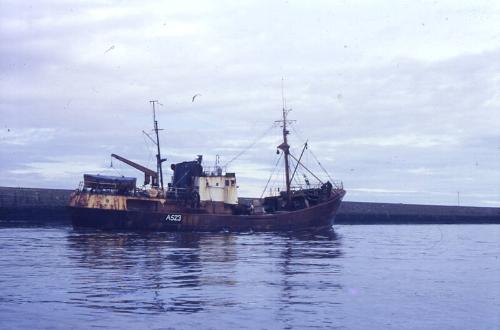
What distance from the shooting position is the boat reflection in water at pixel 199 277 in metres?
19.5

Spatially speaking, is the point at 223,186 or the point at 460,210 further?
the point at 460,210

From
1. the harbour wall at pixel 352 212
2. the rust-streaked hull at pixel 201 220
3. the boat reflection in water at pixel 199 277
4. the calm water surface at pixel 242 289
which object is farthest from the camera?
the harbour wall at pixel 352 212

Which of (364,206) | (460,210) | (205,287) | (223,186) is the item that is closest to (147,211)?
(223,186)

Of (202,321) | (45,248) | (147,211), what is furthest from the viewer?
(147,211)

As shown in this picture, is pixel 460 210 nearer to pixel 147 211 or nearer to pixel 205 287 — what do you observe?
pixel 147 211

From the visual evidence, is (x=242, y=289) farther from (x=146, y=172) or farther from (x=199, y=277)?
(x=146, y=172)

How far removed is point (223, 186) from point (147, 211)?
26.9 ft

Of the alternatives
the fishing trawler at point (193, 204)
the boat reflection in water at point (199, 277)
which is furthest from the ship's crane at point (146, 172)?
the boat reflection in water at point (199, 277)

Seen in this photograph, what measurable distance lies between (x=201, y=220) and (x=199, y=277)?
36.6 metres

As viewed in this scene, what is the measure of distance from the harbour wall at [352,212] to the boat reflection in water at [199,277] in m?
34.0

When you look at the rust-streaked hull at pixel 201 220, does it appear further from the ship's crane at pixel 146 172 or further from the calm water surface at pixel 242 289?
the calm water surface at pixel 242 289

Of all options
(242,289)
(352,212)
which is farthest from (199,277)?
(352,212)

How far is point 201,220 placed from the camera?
6219 centimetres

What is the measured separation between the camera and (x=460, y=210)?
12519 centimetres
